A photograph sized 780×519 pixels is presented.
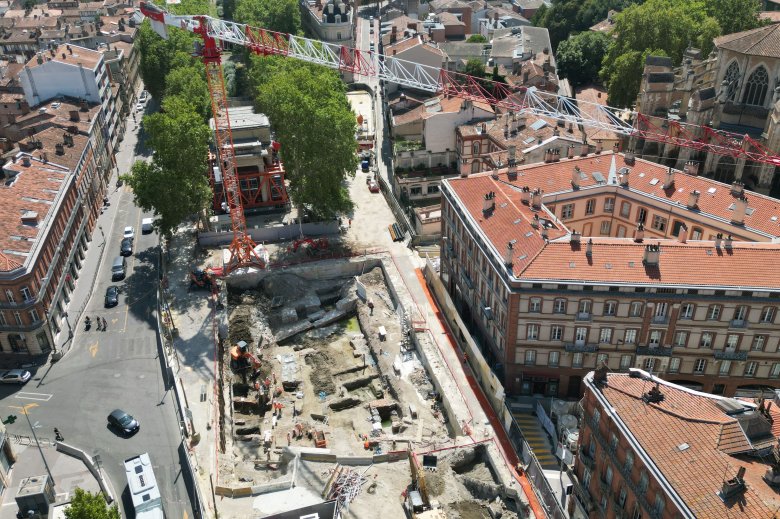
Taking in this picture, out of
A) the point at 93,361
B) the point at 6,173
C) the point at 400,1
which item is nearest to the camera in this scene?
the point at 93,361

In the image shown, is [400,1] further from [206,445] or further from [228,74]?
[206,445]

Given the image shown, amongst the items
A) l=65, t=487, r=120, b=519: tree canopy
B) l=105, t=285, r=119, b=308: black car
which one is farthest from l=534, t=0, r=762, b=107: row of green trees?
l=65, t=487, r=120, b=519: tree canopy

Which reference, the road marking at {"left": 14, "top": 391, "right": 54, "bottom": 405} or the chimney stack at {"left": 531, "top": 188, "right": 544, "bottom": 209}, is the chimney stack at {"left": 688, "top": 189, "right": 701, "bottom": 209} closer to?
the chimney stack at {"left": 531, "top": 188, "right": 544, "bottom": 209}

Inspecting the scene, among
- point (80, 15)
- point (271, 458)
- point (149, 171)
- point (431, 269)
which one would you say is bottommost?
point (271, 458)

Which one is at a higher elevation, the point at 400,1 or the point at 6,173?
the point at 400,1

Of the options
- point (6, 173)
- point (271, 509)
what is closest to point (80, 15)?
point (6, 173)

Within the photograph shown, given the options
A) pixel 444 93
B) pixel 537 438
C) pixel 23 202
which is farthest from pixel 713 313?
pixel 23 202

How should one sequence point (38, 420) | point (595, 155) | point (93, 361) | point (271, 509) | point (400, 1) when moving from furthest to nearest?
point (400, 1) < point (595, 155) < point (93, 361) < point (38, 420) < point (271, 509)

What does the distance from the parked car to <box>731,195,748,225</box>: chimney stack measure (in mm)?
76798

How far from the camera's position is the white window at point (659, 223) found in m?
75.5

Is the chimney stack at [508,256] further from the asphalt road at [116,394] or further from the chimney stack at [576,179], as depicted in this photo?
the asphalt road at [116,394]

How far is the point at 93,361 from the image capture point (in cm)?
7381

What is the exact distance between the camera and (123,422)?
210 feet

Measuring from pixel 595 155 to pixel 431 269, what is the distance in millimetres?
24779
